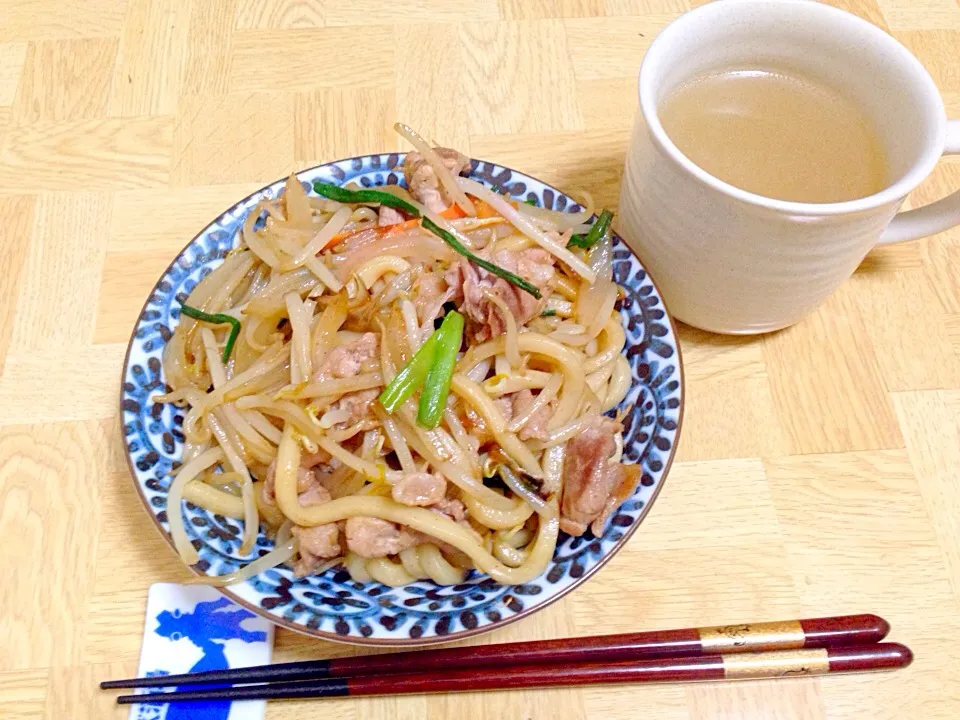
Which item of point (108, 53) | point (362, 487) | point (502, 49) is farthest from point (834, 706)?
point (108, 53)

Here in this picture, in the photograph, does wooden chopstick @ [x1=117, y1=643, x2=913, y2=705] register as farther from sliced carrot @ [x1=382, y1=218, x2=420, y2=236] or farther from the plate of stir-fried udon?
sliced carrot @ [x1=382, y1=218, x2=420, y2=236]

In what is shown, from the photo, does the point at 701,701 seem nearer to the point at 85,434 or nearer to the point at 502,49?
the point at 85,434

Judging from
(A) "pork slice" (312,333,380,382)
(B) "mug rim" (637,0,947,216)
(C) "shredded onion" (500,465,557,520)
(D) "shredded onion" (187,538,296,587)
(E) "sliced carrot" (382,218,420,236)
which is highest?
(B) "mug rim" (637,0,947,216)

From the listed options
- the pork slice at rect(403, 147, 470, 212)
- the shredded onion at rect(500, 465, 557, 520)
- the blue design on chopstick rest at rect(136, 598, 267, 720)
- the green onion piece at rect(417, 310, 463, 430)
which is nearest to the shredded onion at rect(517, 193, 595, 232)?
the pork slice at rect(403, 147, 470, 212)

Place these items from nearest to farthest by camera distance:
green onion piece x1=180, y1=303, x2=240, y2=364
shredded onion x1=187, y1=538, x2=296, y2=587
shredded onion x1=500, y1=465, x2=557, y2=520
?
shredded onion x1=187, y1=538, x2=296, y2=587 < shredded onion x1=500, y1=465, x2=557, y2=520 < green onion piece x1=180, y1=303, x2=240, y2=364

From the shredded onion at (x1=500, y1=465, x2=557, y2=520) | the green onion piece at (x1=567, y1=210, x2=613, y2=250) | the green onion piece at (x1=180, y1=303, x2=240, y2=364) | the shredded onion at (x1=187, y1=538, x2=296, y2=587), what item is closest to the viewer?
the shredded onion at (x1=187, y1=538, x2=296, y2=587)

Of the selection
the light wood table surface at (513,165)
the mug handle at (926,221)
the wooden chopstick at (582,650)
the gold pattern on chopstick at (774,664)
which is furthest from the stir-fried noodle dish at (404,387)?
the mug handle at (926,221)
